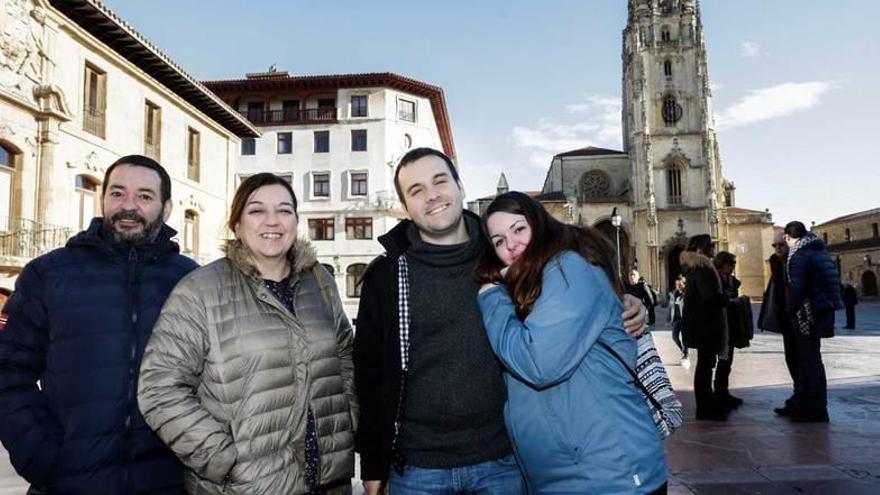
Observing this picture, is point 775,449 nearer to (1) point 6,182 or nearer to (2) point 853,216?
(1) point 6,182

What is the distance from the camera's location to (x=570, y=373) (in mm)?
1776

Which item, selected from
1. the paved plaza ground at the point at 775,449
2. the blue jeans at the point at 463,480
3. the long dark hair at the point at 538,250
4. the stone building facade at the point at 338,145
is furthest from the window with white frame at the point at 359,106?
the blue jeans at the point at 463,480

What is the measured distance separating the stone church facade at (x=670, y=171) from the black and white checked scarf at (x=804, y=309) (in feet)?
141

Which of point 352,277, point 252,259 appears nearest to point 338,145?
point 352,277

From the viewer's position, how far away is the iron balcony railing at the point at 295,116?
1347 inches

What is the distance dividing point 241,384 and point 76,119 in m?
14.5

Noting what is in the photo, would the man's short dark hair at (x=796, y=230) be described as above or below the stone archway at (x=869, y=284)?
above

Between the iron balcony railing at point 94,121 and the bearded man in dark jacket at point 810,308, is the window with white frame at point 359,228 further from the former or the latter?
the bearded man in dark jacket at point 810,308

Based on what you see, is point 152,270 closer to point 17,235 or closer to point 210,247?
point 17,235

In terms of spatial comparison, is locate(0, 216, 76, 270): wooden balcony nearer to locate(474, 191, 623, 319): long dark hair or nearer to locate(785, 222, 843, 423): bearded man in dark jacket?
locate(474, 191, 623, 319): long dark hair

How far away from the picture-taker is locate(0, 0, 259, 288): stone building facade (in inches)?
452

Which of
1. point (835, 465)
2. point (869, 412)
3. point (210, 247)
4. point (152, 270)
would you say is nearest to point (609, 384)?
point (152, 270)

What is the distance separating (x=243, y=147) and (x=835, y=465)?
3598cm

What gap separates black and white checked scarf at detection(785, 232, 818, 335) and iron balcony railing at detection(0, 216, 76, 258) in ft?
46.9
